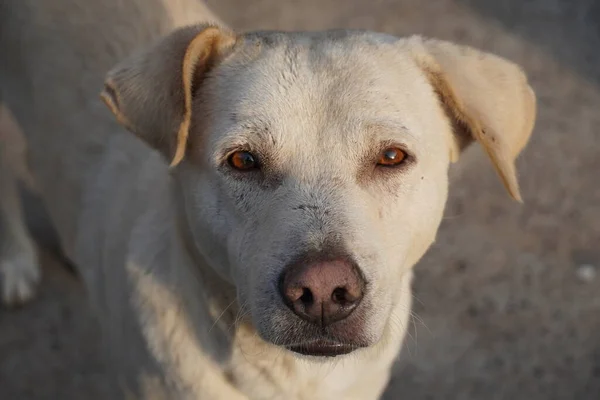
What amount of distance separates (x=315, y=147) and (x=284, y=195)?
0.16m

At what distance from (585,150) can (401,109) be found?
10.1 feet

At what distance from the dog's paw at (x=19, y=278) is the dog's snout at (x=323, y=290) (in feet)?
8.54

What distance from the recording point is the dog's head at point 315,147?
1979mm

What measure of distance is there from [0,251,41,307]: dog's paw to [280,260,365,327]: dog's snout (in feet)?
8.54

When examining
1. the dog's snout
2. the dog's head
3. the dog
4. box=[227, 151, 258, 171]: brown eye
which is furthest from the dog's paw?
the dog's snout

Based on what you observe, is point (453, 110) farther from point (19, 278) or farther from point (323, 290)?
point (19, 278)

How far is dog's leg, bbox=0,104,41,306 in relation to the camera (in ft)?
13.5

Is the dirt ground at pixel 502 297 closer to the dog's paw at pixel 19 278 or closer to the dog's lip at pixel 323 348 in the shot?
the dog's paw at pixel 19 278

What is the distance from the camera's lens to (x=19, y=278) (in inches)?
163

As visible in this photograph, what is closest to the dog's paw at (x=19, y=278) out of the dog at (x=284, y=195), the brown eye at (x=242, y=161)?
the dog at (x=284, y=195)

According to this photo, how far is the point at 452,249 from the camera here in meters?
4.34

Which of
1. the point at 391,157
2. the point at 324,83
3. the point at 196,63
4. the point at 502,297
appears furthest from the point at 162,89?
the point at 502,297

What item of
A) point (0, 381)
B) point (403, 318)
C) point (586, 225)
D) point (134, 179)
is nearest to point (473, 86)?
point (403, 318)

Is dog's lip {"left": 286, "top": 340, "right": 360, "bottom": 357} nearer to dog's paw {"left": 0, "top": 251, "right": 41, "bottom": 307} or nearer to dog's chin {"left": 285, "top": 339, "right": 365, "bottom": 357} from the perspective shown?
dog's chin {"left": 285, "top": 339, "right": 365, "bottom": 357}
